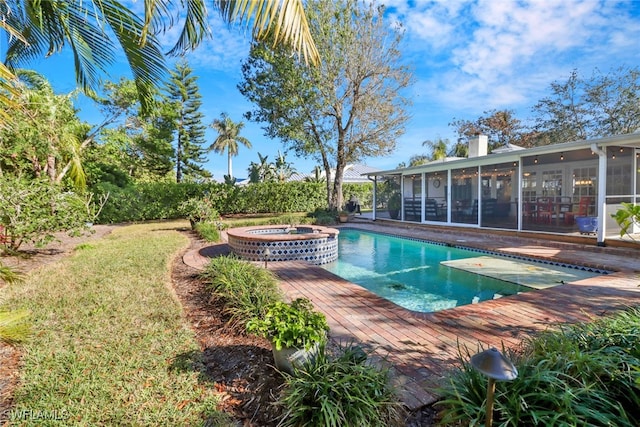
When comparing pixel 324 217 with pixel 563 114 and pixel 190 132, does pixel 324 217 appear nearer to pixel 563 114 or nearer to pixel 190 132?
pixel 190 132

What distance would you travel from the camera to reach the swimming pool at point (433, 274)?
243 inches

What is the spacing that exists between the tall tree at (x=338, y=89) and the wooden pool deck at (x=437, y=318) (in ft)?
40.7

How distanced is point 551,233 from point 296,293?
9160mm

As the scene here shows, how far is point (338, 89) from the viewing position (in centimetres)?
1702

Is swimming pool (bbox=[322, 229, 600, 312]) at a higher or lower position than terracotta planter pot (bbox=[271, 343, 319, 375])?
lower

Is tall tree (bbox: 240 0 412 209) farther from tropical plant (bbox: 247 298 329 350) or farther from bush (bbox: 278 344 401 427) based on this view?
bush (bbox: 278 344 401 427)

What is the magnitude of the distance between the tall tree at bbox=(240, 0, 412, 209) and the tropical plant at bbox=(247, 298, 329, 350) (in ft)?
47.9

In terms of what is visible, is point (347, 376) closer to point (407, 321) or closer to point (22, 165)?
point (407, 321)

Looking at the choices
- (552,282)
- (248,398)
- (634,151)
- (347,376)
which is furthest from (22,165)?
(634,151)

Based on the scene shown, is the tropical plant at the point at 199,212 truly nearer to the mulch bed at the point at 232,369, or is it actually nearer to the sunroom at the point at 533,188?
the mulch bed at the point at 232,369

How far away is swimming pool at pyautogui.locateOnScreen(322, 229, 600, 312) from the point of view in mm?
6164

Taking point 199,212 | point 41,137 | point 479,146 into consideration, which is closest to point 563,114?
point 479,146

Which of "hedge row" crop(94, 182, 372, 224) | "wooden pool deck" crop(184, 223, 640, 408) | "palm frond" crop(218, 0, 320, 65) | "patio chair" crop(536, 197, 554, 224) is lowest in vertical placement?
"wooden pool deck" crop(184, 223, 640, 408)

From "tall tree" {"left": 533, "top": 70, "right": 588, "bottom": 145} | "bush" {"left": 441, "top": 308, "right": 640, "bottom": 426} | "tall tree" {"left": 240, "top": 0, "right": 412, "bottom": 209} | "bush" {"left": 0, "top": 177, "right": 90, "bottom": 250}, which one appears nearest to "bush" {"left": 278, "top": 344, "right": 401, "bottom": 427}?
"bush" {"left": 441, "top": 308, "right": 640, "bottom": 426}
